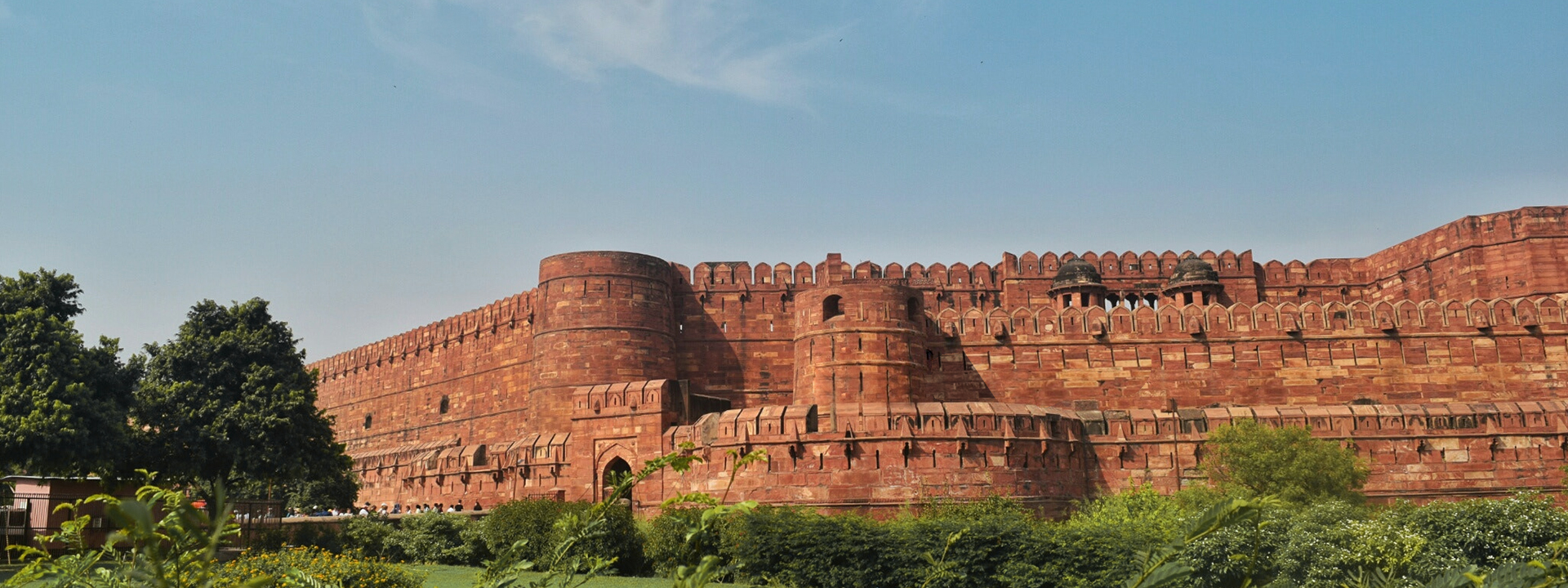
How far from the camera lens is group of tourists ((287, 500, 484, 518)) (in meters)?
26.5

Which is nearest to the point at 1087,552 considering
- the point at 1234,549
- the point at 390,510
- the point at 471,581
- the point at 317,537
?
the point at 1234,549

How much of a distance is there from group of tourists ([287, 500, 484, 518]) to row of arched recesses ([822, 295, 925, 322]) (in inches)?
345

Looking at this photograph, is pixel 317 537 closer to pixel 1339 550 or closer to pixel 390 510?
pixel 390 510

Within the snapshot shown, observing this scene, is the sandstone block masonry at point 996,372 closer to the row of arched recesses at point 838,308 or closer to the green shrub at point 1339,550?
the row of arched recesses at point 838,308

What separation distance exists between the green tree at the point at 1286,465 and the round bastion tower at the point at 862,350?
21.8 feet

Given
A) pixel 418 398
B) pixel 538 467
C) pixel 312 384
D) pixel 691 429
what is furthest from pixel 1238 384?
pixel 418 398

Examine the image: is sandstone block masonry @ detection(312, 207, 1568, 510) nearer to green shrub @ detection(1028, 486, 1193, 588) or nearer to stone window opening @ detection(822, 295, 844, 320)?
stone window opening @ detection(822, 295, 844, 320)

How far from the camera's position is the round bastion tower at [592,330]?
93.7 ft

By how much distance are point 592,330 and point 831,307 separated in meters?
6.01

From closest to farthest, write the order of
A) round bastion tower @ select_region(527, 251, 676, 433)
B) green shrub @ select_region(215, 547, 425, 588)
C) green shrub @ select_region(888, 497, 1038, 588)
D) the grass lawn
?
green shrub @ select_region(215, 547, 425, 588), green shrub @ select_region(888, 497, 1038, 588), the grass lawn, round bastion tower @ select_region(527, 251, 676, 433)

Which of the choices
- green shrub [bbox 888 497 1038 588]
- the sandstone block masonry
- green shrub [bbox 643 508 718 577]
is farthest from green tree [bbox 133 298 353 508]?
green shrub [bbox 888 497 1038 588]

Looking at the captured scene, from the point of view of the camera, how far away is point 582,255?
29500 millimetres

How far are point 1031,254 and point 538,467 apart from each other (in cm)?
1439

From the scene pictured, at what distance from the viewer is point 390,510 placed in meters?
30.6
